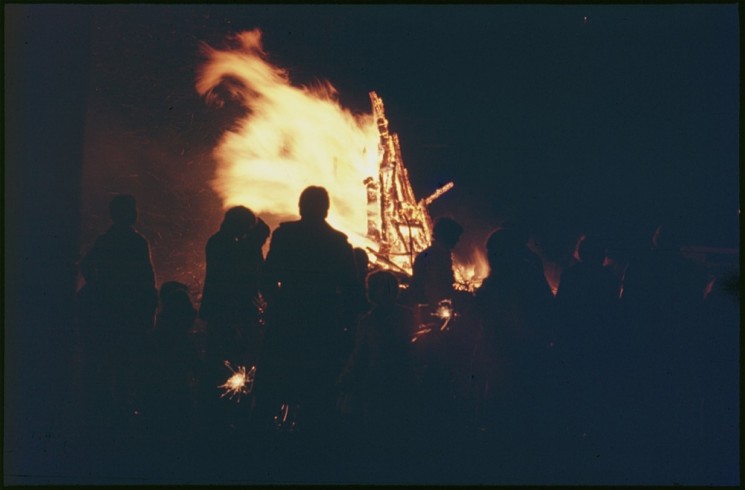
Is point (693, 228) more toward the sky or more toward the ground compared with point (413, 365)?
more toward the sky

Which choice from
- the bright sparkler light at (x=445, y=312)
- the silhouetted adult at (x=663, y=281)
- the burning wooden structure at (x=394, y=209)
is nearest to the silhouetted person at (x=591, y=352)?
the silhouetted adult at (x=663, y=281)

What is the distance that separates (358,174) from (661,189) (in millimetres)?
1799

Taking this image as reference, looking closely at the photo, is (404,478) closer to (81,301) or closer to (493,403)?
(493,403)

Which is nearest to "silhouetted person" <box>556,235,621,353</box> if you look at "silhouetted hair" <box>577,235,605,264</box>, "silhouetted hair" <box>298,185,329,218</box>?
"silhouetted hair" <box>577,235,605,264</box>

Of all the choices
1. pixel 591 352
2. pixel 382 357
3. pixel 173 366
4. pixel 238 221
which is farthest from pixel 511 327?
pixel 173 366

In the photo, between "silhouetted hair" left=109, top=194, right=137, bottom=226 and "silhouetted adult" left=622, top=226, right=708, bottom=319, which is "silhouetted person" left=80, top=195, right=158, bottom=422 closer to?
"silhouetted hair" left=109, top=194, right=137, bottom=226

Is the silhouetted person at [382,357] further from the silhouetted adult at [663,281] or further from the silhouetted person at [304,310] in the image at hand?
the silhouetted adult at [663,281]

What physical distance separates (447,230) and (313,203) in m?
0.79

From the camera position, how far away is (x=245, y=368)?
3467 mm

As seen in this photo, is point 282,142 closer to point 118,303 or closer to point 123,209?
point 123,209

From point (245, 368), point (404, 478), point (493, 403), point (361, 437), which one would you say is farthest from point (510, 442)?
point (245, 368)

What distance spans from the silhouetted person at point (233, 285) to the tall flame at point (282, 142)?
130 millimetres


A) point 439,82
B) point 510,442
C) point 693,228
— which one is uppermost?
point 439,82

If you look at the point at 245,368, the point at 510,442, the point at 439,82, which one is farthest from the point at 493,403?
the point at 439,82
